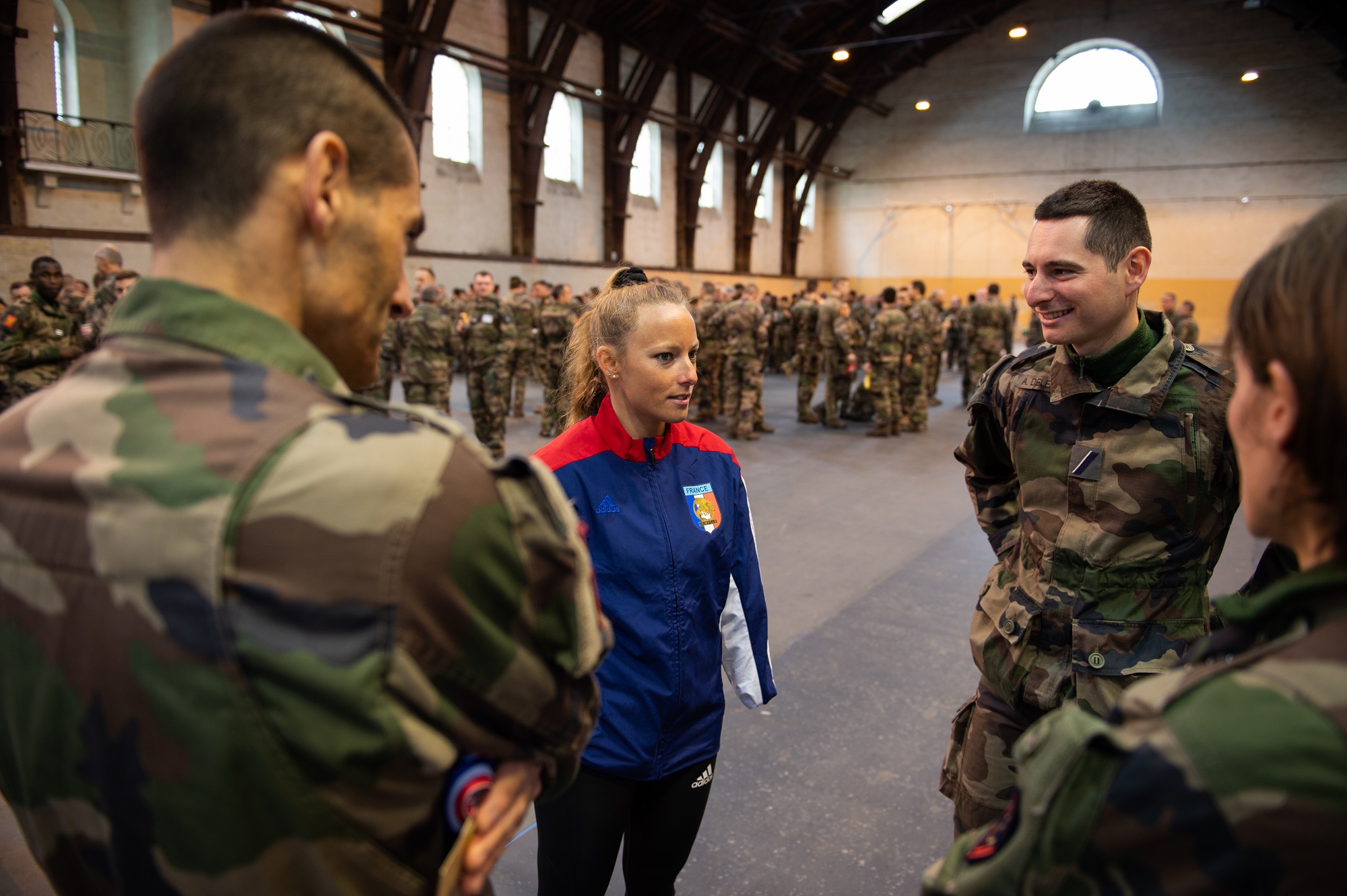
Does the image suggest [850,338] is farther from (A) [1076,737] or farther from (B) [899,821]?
(A) [1076,737]

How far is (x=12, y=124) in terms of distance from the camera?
9.94 m

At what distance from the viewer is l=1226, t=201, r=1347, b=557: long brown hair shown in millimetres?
707

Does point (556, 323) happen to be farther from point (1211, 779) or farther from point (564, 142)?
point (1211, 779)

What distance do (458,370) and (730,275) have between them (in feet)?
30.3

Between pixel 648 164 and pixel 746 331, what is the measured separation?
11.8 meters

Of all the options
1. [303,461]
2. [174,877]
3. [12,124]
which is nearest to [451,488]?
[303,461]

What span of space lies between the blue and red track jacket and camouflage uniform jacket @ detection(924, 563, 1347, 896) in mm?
941

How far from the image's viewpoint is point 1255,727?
2.18 ft

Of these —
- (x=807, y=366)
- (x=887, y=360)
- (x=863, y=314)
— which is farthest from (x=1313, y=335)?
(x=863, y=314)

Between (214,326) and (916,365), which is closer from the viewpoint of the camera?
(214,326)

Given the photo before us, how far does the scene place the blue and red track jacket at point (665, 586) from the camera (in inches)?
66.8

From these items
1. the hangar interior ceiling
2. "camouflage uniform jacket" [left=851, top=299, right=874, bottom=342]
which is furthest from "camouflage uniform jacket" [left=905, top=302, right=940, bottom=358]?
the hangar interior ceiling

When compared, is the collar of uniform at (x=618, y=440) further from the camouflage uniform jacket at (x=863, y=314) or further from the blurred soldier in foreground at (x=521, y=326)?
the camouflage uniform jacket at (x=863, y=314)

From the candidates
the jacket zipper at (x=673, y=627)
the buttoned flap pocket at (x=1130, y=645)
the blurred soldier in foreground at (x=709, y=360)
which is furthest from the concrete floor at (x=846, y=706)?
the blurred soldier in foreground at (x=709, y=360)
